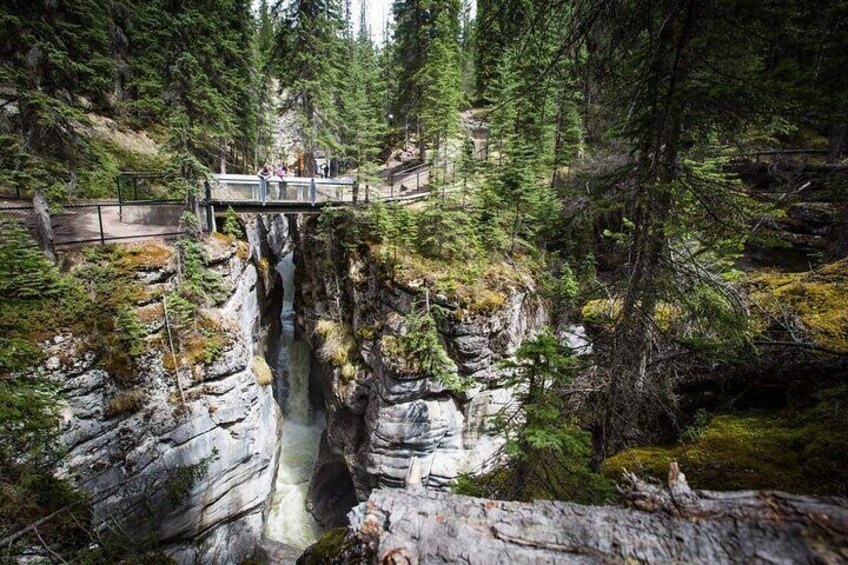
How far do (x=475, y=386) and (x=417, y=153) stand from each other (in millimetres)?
22721

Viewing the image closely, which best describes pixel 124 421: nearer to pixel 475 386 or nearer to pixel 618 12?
pixel 475 386

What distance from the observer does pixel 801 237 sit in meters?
10.4

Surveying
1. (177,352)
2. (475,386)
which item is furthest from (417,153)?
(177,352)

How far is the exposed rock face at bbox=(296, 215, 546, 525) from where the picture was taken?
39.7 feet

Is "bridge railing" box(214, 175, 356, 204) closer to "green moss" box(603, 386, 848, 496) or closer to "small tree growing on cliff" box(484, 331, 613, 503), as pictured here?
"small tree growing on cliff" box(484, 331, 613, 503)

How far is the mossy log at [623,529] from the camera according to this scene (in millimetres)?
1728

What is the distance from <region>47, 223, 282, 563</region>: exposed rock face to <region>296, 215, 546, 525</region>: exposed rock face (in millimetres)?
2979

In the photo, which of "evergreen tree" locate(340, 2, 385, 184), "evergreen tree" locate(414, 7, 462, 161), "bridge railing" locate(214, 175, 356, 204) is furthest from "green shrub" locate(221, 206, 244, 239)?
"evergreen tree" locate(414, 7, 462, 161)

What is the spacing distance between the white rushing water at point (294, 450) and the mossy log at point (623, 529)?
46.5 ft

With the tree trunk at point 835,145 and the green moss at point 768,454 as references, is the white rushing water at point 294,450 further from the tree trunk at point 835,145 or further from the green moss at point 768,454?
the tree trunk at point 835,145

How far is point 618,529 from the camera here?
2.04 meters

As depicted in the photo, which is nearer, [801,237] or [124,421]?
[124,421]

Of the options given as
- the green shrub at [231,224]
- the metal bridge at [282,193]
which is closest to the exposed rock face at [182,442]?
the green shrub at [231,224]

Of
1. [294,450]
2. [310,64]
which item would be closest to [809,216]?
[310,64]
